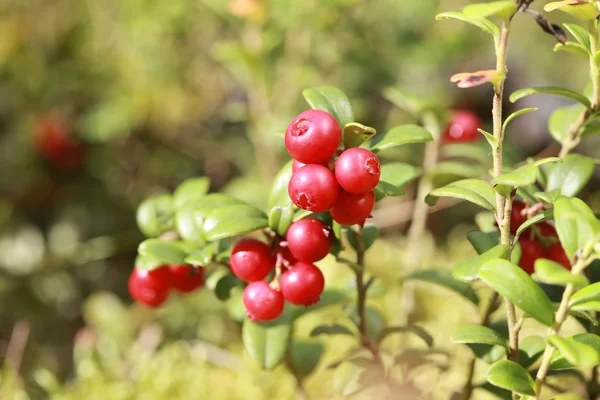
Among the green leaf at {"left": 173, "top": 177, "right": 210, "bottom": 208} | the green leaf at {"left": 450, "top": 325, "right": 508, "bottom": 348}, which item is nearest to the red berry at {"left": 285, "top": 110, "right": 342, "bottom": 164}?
the green leaf at {"left": 450, "top": 325, "right": 508, "bottom": 348}

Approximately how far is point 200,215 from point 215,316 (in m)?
1.36

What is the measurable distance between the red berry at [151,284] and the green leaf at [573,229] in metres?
0.82

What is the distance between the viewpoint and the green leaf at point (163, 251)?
103 cm

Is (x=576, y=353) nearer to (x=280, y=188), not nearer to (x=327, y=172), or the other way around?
(x=327, y=172)

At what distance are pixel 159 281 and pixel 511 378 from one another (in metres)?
0.75

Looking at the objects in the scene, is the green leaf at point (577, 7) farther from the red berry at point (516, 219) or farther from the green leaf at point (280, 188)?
the green leaf at point (280, 188)

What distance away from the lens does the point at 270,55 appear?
2467 millimetres

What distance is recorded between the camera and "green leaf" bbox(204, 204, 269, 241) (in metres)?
0.88

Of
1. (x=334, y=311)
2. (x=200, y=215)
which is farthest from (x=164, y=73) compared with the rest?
(x=200, y=215)

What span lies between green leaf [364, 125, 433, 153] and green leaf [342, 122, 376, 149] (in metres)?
0.06

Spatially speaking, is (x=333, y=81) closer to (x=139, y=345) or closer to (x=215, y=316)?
(x=215, y=316)

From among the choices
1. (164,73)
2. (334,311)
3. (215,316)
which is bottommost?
(215,316)

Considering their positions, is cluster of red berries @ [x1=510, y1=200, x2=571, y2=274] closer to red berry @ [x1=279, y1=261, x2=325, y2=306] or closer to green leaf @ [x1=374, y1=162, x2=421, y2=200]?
green leaf @ [x1=374, y1=162, x2=421, y2=200]

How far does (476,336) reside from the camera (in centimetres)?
86
